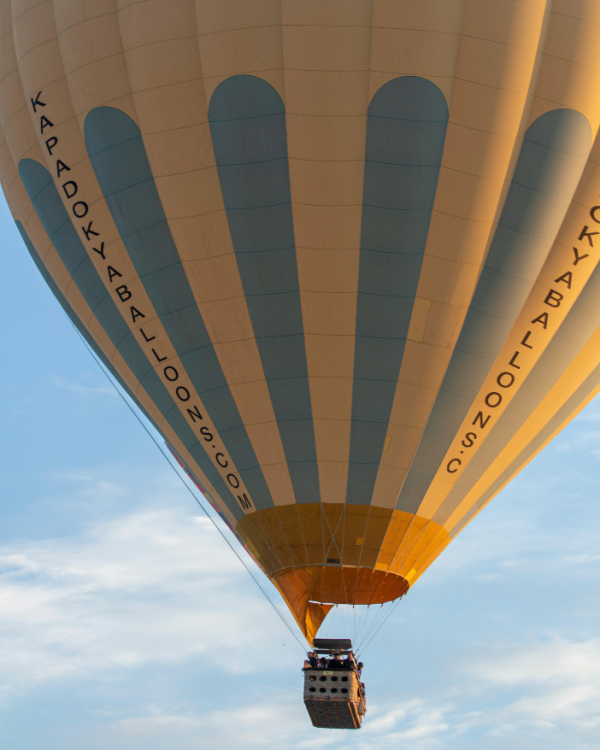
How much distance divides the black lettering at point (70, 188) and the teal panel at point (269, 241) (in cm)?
217

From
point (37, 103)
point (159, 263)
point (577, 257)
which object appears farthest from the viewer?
point (37, 103)

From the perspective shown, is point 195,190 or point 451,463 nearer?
point 195,190

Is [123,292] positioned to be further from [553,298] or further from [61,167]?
[553,298]

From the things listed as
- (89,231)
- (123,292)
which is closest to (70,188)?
(89,231)

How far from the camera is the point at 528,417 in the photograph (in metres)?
13.1

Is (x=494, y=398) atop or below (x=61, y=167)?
below

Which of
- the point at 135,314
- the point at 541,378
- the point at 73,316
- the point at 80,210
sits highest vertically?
the point at 73,316

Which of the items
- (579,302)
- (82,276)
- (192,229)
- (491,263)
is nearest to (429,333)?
(491,263)

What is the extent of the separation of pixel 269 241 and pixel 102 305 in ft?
9.10

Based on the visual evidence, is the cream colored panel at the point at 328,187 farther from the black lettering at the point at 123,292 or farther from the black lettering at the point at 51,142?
the black lettering at the point at 51,142

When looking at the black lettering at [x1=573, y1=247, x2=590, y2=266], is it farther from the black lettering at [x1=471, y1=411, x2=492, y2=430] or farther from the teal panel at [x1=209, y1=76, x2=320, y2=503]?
the teal panel at [x1=209, y1=76, x2=320, y2=503]

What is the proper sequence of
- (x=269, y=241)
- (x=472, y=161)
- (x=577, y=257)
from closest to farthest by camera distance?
(x=472, y=161) < (x=269, y=241) < (x=577, y=257)

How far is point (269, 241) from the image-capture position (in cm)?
1174

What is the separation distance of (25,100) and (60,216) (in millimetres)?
1603
